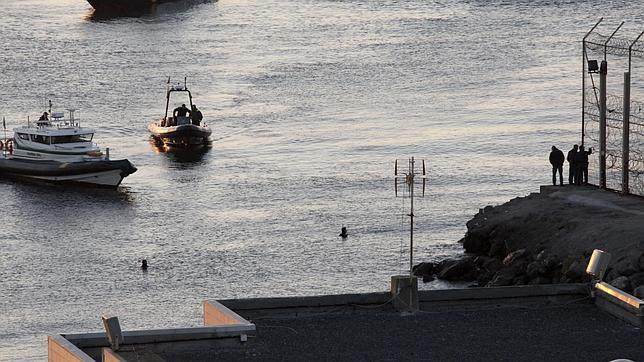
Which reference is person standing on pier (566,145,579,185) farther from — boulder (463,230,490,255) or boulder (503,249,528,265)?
boulder (503,249,528,265)

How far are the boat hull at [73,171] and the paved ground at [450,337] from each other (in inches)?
1896

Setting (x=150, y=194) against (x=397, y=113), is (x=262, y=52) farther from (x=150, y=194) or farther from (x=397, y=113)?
(x=150, y=194)

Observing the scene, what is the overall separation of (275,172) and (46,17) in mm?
90624

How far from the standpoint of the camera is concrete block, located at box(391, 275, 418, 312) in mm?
30516

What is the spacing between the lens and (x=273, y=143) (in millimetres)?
87750

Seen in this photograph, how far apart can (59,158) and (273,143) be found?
1234 centimetres

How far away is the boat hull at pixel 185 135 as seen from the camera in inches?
3504

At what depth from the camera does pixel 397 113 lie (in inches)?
3846

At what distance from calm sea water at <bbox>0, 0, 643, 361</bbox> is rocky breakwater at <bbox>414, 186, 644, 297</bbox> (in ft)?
5.67

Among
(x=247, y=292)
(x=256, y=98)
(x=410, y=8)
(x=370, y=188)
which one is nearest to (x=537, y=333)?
(x=247, y=292)

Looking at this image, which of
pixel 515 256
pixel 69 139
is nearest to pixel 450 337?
pixel 515 256

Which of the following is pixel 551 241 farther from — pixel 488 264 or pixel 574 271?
pixel 574 271

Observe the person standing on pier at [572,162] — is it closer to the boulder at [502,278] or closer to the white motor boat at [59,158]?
the boulder at [502,278]

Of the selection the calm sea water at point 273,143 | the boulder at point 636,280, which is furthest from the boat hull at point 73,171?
the boulder at point 636,280
